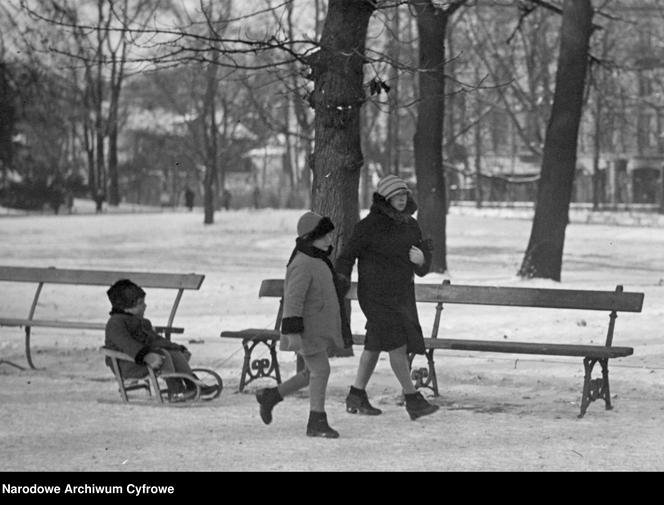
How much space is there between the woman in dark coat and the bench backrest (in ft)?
4.64

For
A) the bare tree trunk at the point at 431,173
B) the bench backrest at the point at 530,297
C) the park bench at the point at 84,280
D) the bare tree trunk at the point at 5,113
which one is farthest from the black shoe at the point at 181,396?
the bare tree trunk at the point at 5,113

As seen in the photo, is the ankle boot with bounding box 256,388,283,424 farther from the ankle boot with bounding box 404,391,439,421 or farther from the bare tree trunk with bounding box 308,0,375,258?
the bare tree trunk with bounding box 308,0,375,258

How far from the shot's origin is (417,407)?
9273 mm

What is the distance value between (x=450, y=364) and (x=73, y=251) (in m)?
22.6

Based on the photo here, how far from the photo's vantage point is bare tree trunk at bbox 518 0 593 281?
19.4 m

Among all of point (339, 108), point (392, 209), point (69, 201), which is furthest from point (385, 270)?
point (69, 201)

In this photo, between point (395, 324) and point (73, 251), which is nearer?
point (395, 324)

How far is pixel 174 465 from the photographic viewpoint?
7676mm
